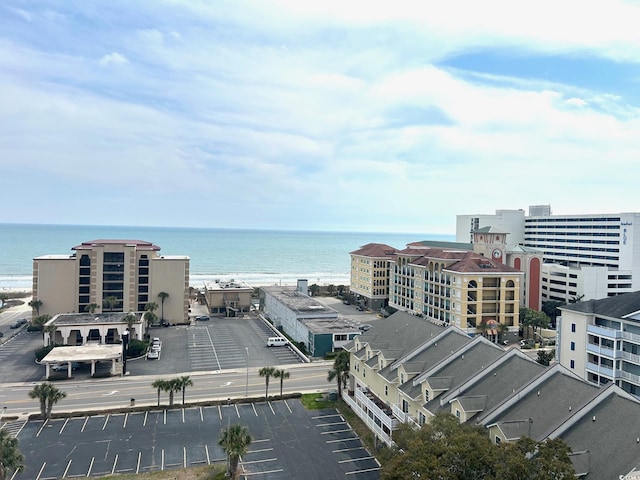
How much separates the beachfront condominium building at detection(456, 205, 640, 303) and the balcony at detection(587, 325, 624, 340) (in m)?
52.4

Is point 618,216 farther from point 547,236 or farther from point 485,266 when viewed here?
point 485,266

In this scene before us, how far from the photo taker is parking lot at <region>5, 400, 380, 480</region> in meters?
33.9

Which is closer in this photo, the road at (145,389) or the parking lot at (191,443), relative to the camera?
the parking lot at (191,443)

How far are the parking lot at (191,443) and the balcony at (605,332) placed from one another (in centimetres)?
2851

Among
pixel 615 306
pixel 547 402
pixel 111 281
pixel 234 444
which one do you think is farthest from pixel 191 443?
pixel 111 281

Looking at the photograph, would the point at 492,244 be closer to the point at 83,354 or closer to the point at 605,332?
the point at 605,332

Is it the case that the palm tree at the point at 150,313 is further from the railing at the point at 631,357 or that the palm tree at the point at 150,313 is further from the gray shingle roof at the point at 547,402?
the railing at the point at 631,357

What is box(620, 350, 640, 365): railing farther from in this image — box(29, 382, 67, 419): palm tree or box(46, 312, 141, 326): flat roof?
box(46, 312, 141, 326): flat roof

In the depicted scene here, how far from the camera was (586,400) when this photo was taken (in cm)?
2717

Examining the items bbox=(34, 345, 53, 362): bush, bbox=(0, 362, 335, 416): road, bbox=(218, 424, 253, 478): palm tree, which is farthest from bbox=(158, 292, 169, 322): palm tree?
bbox=(218, 424, 253, 478): palm tree

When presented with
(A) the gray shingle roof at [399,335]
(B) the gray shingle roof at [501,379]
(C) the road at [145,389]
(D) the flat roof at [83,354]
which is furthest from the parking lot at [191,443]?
(D) the flat roof at [83,354]

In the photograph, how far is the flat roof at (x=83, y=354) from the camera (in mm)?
54688

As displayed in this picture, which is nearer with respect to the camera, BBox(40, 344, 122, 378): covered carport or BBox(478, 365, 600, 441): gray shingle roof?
BBox(478, 365, 600, 441): gray shingle roof

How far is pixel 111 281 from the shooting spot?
84.2m
